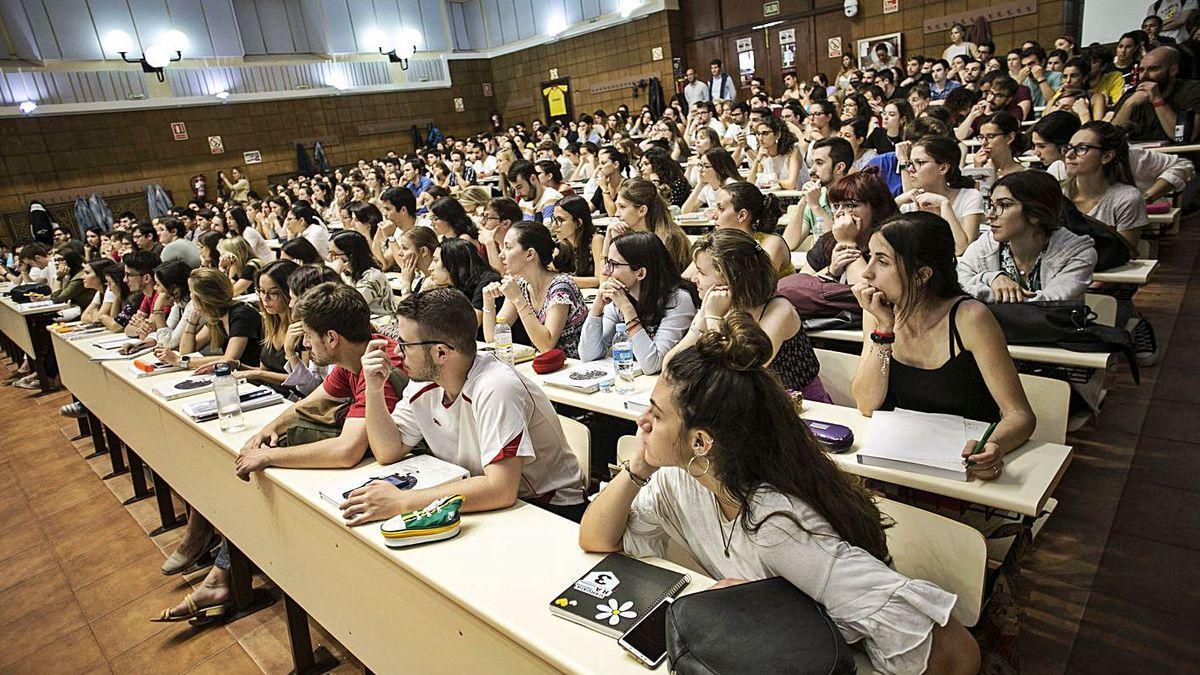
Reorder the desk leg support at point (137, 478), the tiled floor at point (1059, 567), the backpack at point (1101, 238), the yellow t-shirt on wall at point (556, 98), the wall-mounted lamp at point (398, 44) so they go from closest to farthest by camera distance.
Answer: the tiled floor at point (1059, 567) < the backpack at point (1101, 238) < the desk leg support at point (137, 478) < the wall-mounted lamp at point (398, 44) < the yellow t-shirt on wall at point (556, 98)

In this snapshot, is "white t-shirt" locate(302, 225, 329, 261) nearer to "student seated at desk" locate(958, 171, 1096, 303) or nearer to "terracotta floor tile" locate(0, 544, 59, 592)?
"terracotta floor tile" locate(0, 544, 59, 592)

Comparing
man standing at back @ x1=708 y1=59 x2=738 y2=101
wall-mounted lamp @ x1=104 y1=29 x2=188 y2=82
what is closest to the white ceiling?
wall-mounted lamp @ x1=104 y1=29 x2=188 y2=82

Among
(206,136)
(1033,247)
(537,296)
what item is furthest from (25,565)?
(206,136)

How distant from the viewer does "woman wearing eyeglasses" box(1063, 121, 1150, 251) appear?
3875mm

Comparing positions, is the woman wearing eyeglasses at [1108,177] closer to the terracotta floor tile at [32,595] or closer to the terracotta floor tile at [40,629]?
the terracotta floor tile at [40,629]

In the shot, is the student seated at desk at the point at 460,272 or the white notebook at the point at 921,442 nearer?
the white notebook at the point at 921,442

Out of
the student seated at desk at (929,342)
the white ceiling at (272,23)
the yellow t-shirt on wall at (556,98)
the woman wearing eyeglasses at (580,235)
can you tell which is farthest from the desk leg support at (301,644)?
the yellow t-shirt on wall at (556,98)

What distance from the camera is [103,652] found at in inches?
121

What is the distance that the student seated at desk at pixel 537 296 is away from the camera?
345cm

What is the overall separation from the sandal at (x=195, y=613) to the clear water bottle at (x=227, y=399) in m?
0.85

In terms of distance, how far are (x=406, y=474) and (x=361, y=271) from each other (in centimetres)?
321

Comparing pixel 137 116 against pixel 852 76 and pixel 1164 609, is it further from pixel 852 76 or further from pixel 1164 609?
pixel 1164 609

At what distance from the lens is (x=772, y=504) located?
1.40 metres

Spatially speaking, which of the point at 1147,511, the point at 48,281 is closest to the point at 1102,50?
the point at 1147,511
